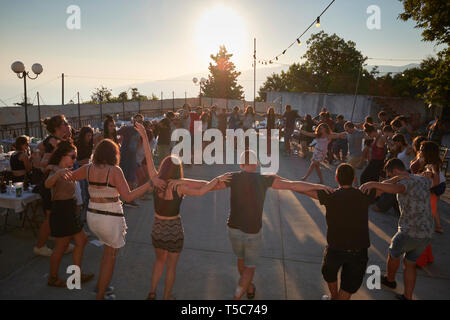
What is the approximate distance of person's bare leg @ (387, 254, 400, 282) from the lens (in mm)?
3801

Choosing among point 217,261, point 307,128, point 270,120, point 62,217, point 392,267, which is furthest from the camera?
point 270,120

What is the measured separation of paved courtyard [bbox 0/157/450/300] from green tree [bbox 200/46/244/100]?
1910 inches

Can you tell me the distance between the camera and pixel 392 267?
12.7ft

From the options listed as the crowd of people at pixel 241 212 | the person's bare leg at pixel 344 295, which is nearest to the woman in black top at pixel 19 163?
the crowd of people at pixel 241 212

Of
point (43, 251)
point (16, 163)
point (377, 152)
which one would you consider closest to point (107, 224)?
point (43, 251)

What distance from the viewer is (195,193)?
320cm

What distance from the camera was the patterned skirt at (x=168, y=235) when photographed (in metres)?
3.14

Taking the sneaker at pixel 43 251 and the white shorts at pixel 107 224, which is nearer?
the white shorts at pixel 107 224

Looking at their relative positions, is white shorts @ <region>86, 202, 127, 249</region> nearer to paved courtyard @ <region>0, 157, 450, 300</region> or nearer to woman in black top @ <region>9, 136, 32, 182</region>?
paved courtyard @ <region>0, 157, 450, 300</region>

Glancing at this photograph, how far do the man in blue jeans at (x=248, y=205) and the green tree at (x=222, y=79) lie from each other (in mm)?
50956

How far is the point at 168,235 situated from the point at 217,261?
162cm

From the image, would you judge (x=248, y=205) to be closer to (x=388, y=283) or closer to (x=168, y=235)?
(x=168, y=235)

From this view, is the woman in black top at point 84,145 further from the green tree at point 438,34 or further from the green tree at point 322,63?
the green tree at point 322,63
